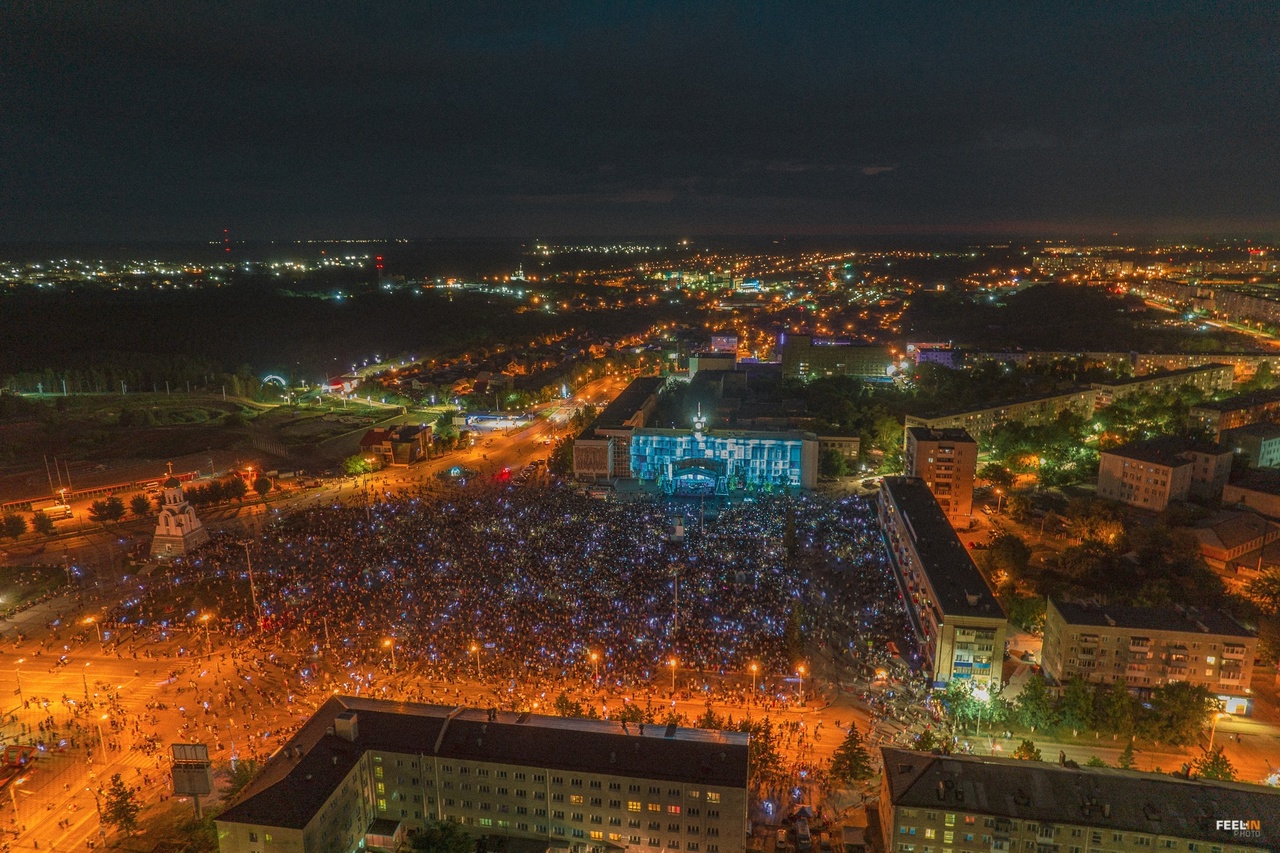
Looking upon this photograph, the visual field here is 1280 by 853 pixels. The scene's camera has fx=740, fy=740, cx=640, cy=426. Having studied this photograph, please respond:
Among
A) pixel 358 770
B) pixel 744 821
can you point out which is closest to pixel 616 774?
pixel 744 821

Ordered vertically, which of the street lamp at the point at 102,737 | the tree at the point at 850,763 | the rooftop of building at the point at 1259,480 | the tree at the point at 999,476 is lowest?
the street lamp at the point at 102,737

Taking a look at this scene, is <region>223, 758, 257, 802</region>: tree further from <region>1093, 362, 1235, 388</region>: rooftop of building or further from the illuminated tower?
<region>1093, 362, 1235, 388</region>: rooftop of building

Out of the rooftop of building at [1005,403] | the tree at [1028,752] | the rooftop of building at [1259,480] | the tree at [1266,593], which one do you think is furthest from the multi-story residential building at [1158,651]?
the rooftop of building at [1005,403]

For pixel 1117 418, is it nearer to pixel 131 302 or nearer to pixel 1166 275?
pixel 1166 275

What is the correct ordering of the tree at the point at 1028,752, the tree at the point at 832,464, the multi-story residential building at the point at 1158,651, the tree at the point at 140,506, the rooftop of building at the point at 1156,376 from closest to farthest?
the tree at the point at 1028,752, the multi-story residential building at the point at 1158,651, the tree at the point at 140,506, the tree at the point at 832,464, the rooftop of building at the point at 1156,376

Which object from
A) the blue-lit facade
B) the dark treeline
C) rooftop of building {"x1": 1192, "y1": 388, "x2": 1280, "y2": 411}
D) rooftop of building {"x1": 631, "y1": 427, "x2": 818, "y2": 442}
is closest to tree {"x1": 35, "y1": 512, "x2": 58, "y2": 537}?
the blue-lit facade

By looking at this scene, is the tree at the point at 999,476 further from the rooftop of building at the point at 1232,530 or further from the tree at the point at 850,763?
the tree at the point at 850,763
